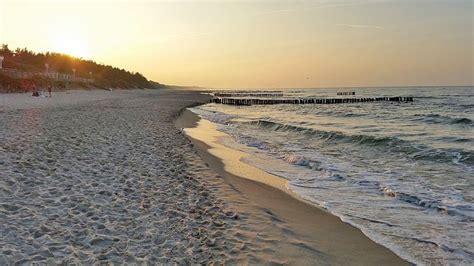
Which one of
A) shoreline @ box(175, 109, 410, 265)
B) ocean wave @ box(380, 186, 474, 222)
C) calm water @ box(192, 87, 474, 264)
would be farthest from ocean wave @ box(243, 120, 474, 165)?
shoreline @ box(175, 109, 410, 265)

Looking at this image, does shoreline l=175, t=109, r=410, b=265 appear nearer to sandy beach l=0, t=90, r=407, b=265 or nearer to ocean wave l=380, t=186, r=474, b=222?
sandy beach l=0, t=90, r=407, b=265

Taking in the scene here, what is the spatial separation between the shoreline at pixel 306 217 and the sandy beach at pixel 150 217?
2cm

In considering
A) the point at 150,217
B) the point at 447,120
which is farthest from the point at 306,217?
the point at 447,120

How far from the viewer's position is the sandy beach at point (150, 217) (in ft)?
16.2

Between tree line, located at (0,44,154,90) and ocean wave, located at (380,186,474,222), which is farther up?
tree line, located at (0,44,154,90)

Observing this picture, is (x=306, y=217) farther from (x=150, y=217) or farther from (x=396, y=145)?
(x=396, y=145)

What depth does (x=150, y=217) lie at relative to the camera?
6223mm

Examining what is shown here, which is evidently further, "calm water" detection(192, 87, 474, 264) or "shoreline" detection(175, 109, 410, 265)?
"calm water" detection(192, 87, 474, 264)

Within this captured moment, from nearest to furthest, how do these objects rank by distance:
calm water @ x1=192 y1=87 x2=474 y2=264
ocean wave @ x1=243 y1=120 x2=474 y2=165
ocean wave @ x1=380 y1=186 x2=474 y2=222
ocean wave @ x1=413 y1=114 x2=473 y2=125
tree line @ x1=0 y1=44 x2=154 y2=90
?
1. calm water @ x1=192 y1=87 x2=474 y2=264
2. ocean wave @ x1=380 y1=186 x2=474 y2=222
3. ocean wave @ x1=243 y1=120 x2=474 y2=165
4. ocean wave @ x1=413 y1=114 x2=473 y2=125
5. tree line @ x1=0 y1=44 x2=154 y2=90

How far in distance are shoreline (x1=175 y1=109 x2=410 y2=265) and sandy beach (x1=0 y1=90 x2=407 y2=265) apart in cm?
2

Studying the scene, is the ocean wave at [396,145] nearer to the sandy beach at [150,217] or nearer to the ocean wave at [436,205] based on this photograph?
the ocean wave at [436,205]

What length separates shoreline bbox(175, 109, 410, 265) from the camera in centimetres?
539

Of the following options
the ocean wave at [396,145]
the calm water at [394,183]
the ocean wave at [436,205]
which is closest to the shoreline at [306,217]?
the calm water at [394,183]

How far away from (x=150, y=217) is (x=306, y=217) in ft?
9.57
